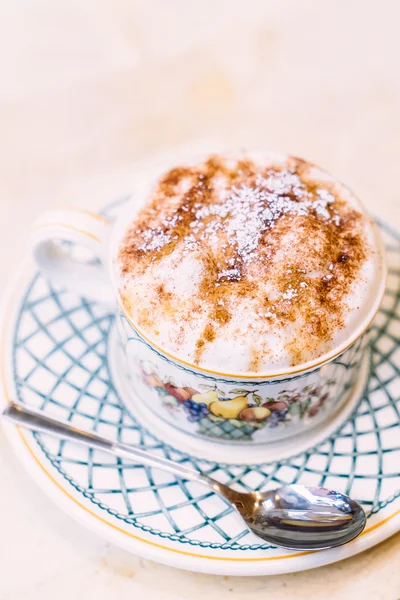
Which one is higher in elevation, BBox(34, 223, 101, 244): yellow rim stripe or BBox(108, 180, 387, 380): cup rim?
BBox(34, 223, 101, 244): yellow rim stripe

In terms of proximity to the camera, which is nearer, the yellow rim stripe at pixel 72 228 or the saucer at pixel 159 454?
the saucer at pixel 159 454

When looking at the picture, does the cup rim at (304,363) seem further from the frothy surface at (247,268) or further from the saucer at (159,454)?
the saucer at (159,454)

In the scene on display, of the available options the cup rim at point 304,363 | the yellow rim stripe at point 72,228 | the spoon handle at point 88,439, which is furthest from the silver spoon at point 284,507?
the yellow rim stripe at point 72,228

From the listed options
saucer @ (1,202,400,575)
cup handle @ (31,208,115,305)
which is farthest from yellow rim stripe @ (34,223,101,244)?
saucer @ (1,202,400,575)

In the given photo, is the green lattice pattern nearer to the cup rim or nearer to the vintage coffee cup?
the vintage coffee cup

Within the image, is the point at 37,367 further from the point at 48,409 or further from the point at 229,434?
the point at 229,434

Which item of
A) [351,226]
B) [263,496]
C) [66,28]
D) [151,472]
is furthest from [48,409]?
[66,28]

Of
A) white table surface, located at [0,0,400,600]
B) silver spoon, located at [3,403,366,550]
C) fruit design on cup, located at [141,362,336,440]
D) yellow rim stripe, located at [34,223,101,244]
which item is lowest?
silver spoon, located at [3,403,366,550]
